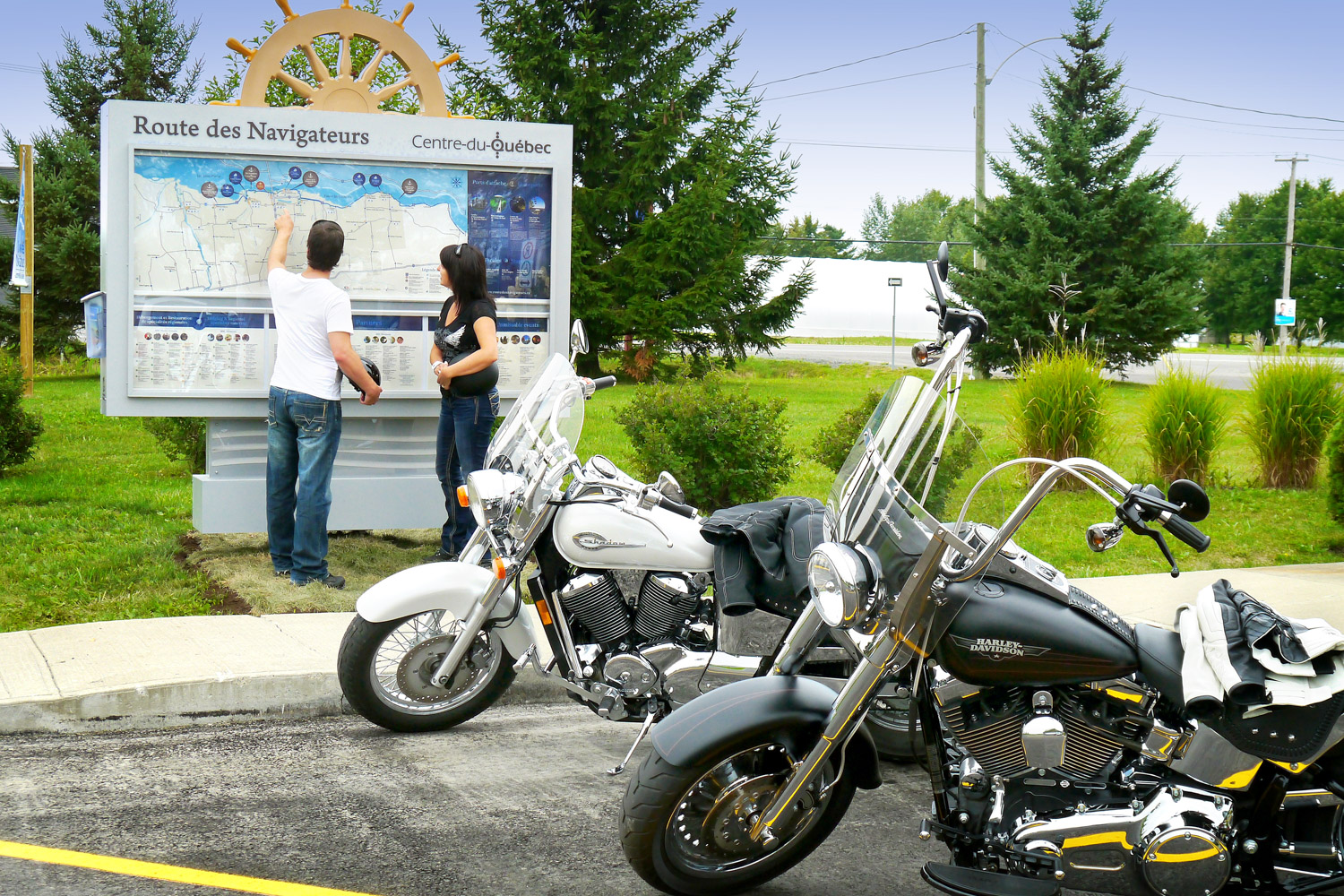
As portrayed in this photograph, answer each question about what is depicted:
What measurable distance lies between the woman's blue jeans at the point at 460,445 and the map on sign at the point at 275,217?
102 cm

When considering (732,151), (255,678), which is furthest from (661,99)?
(255,678)

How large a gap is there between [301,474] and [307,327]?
0.80 m

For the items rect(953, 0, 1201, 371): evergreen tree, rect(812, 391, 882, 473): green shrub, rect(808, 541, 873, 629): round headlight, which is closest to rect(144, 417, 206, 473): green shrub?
rect(812, 391, 882, 473): green shrub

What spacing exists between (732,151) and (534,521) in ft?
60.6

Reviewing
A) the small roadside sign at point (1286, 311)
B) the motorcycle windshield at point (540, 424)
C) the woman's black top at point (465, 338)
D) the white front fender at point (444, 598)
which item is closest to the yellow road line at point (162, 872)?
the white front fender at point (444, 598)

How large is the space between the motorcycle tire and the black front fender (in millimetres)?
1566

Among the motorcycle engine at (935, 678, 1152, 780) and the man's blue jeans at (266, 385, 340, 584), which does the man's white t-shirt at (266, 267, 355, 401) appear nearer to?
the man's blue jeans at (266, 385, 340, 584)

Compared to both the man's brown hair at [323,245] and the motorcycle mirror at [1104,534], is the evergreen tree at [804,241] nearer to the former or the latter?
the man's brown hair at [323,245]

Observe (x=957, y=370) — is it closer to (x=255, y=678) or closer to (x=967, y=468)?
(x=967, y=468)

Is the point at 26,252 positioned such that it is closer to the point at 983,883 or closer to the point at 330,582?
the point at 330,582

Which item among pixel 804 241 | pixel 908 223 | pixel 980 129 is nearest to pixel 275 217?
pixel 980 129

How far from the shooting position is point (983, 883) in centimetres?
297

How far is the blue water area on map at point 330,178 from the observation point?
269 inches

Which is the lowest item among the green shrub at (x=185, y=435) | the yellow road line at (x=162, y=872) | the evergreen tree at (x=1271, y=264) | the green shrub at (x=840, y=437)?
the yellow road line at (x=162, y=872)
